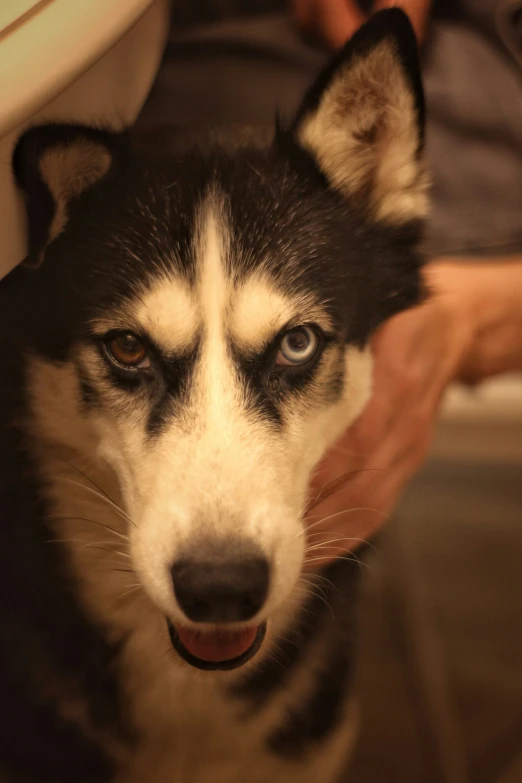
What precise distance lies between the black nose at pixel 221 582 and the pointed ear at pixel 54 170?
0.31 metres

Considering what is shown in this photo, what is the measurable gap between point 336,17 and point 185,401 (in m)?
0.63

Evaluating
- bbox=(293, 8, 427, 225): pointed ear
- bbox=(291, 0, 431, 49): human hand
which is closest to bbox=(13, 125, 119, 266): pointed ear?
bbox=(293, 8, 427, 225): pointed ear

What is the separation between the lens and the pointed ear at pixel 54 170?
0.64 meters

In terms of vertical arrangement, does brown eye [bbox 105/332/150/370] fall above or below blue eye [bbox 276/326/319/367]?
above

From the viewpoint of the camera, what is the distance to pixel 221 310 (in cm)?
69

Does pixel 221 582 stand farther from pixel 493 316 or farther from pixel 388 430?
pixel 493 316

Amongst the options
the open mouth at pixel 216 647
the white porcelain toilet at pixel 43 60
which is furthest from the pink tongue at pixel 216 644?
the white porcelain toilet at pixel 43 60

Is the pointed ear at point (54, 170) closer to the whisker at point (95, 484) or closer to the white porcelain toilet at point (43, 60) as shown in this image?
the white porcelain toilet at point (43, 60)

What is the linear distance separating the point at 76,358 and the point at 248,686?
478 mm

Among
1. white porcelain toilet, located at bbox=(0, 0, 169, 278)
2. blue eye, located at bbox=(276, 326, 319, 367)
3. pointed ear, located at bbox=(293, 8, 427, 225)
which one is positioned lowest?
blue eye, located at bbox=(276, 326, 319, 367)

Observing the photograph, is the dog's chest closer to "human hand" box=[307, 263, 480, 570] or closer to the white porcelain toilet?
"human hand" box=[307, 263, 480, 570]

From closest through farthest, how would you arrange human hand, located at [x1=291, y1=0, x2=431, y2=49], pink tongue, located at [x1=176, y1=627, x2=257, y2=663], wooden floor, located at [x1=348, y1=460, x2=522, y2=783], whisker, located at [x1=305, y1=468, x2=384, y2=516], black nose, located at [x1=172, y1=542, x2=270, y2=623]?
black nose, located at [x1=172, y1=542, x2=270, y2=623] → pink tongue, located at [x1=176, y1=627, x2=257, y2=663] → whisker, located at [x1=305, y1=468, x2=384, y2=516] → human hand, located at [x1=291, y1=0, x2=431, y2=49] → wooden floor, located at [x1=348, y1=460, x2=522, y2=783]

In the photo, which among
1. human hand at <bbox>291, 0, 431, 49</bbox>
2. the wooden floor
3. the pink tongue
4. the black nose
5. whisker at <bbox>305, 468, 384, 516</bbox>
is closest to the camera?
the black nose

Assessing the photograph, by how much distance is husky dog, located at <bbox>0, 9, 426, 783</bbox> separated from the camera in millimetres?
665
